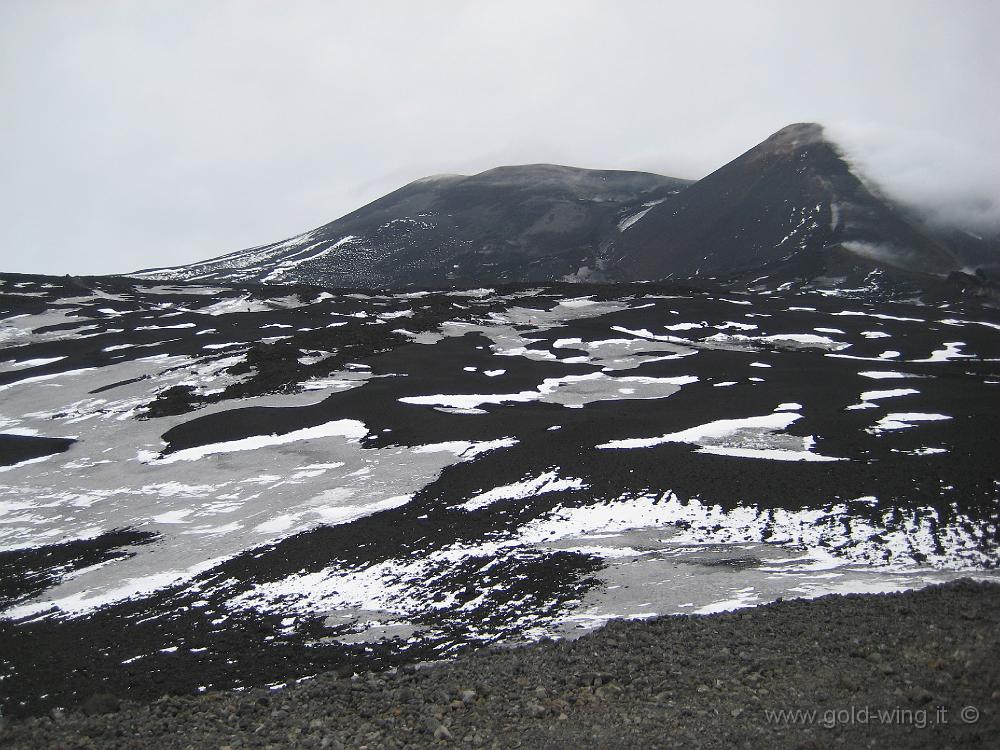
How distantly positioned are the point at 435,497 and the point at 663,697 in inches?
645

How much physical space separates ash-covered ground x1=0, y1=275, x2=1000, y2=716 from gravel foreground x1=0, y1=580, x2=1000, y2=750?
1.70m

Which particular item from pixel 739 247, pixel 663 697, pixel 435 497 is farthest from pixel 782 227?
pixel 663 697

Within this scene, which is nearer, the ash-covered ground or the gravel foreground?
the gravel foreground

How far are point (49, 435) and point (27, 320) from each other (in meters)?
45.2

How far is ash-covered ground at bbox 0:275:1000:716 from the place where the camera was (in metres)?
18.2

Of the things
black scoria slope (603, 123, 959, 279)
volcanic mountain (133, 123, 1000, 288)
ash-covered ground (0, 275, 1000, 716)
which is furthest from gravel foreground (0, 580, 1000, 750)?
black scoria slope (603, 123, 959, 279)

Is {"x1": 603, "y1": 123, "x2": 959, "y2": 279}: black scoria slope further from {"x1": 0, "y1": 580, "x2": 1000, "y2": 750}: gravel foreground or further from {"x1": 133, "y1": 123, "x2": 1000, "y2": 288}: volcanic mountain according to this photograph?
{"x1": 0, "y1": 580, "x2": 1000, "y2": 750}: gravel foreground

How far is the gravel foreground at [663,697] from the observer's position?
34.0 feet

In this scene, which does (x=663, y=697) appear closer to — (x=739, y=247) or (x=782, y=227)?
(x=739, y=247)

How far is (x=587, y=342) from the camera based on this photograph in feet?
218

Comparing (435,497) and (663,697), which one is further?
(435,497)

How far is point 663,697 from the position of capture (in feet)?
40.1

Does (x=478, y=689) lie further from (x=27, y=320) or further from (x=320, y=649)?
(x=27, y=320)

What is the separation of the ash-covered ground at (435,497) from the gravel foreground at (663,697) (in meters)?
1.70
